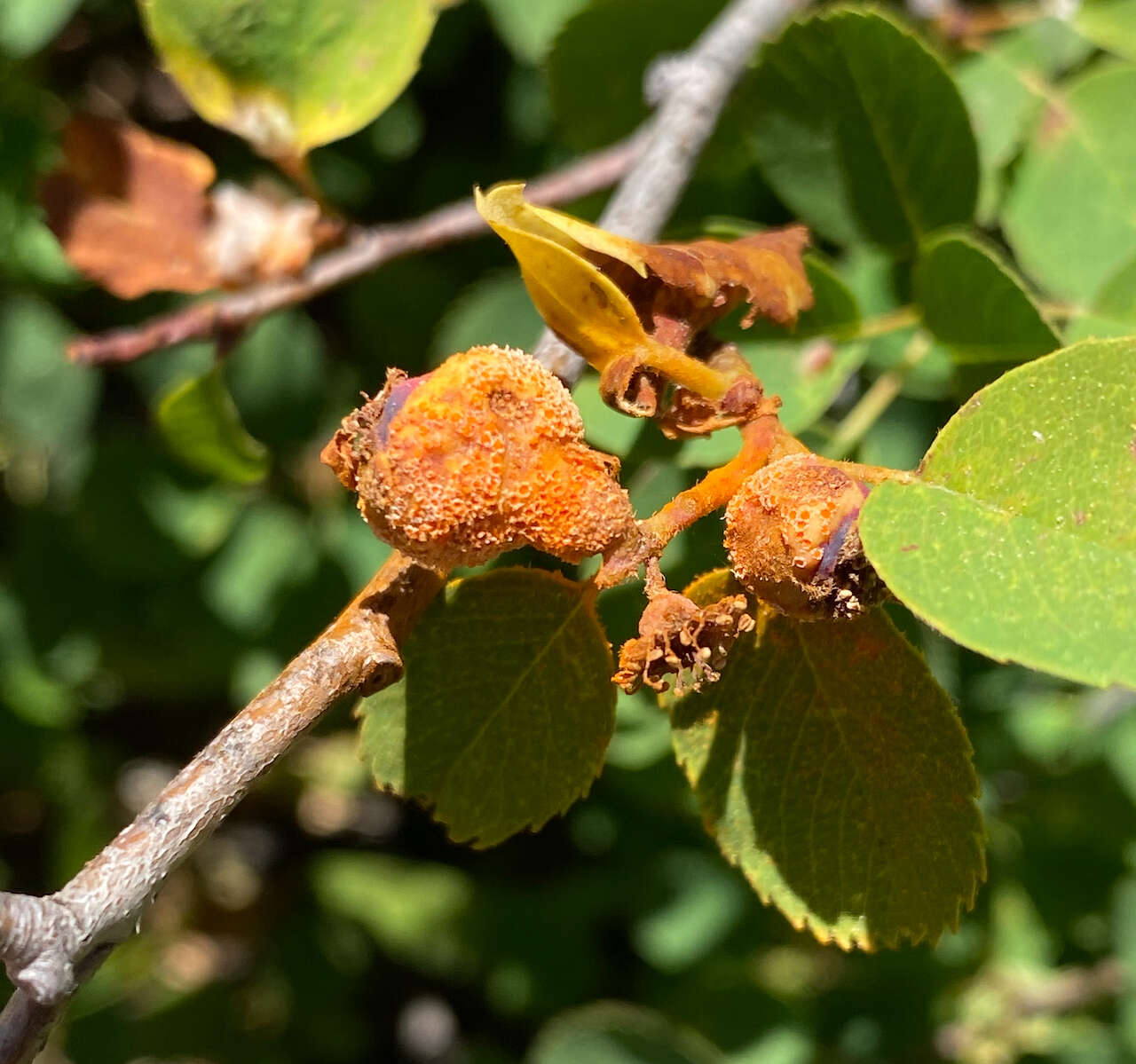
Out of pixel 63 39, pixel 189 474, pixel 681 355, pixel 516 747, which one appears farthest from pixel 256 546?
pixel 681 355

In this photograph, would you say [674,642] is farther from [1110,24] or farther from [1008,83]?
[1110,24]

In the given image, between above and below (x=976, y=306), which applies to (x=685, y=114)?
above

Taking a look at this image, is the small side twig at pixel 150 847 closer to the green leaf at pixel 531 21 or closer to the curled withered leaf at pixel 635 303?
the curled withered leaf at pixel 635 303

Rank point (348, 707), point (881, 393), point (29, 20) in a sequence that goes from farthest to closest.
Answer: point (348, 707)
point (29, 20)
point (881, 393)

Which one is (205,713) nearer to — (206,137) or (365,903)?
(365,903)

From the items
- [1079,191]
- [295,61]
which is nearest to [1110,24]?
[1079,191]

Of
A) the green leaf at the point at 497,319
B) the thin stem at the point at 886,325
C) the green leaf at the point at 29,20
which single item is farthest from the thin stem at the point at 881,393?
the green leaf at the point at 29,20

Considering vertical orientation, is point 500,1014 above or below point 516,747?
below
